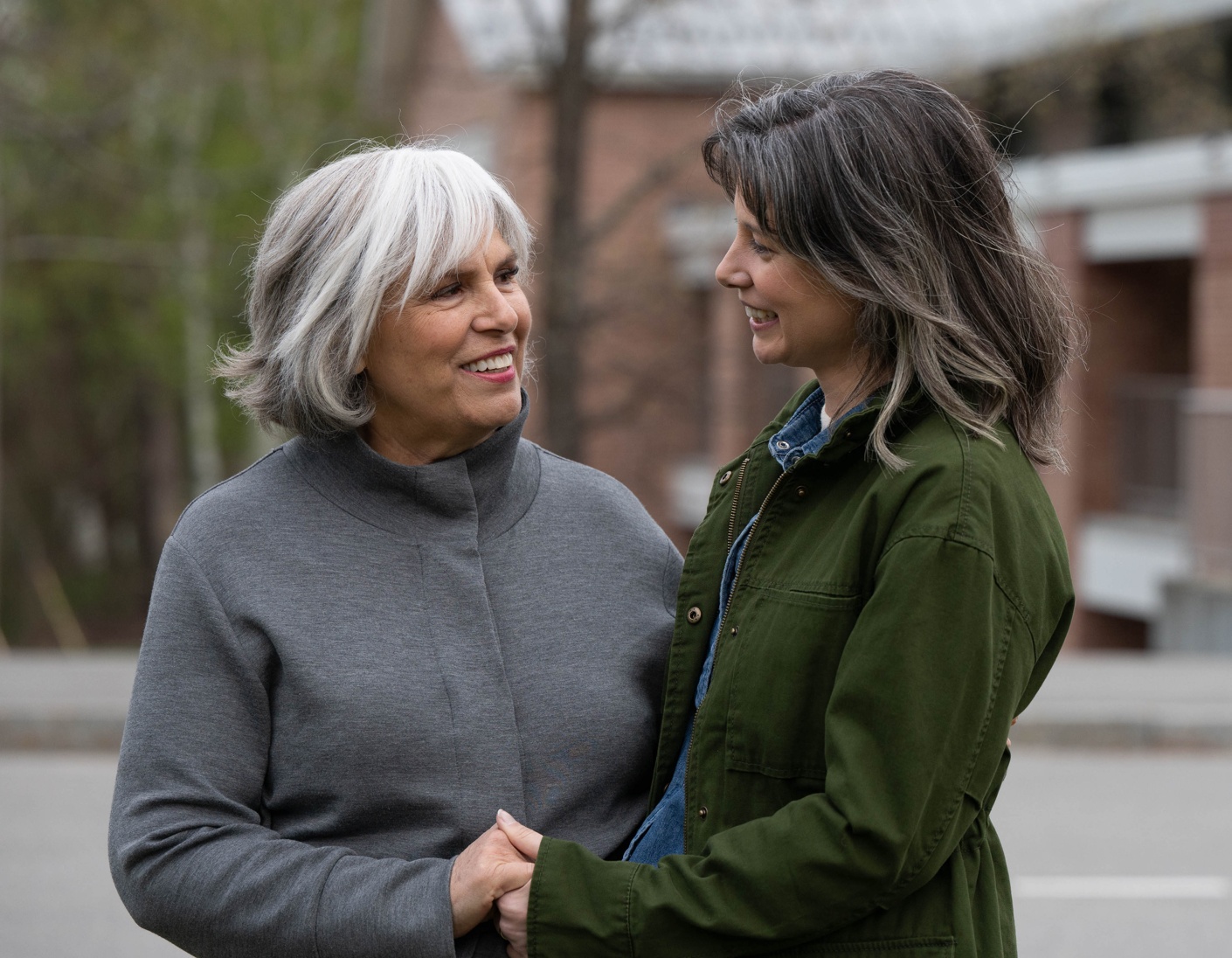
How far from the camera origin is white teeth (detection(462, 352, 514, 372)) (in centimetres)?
229

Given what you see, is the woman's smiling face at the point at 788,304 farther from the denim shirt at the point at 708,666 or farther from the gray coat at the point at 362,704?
the gray coat at the point at 362,704

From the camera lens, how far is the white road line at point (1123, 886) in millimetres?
6090

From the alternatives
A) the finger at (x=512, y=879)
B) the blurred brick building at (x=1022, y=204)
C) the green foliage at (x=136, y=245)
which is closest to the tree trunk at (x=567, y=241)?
the blurred brick building at (x=1022, y=204)

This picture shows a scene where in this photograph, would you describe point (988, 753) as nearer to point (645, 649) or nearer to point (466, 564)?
point (645, 649)

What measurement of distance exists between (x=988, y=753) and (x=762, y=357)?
1.94ft

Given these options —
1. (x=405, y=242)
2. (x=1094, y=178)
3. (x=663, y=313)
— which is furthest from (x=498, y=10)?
(x=405, y=242)

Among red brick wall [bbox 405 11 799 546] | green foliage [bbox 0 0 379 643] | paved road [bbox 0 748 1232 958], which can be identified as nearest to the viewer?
paved road [bbox 0 748 1232 958]

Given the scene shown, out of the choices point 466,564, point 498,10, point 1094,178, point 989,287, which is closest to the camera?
point 989,287

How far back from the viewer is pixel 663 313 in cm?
1400

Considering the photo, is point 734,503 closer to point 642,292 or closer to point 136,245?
point 642,292

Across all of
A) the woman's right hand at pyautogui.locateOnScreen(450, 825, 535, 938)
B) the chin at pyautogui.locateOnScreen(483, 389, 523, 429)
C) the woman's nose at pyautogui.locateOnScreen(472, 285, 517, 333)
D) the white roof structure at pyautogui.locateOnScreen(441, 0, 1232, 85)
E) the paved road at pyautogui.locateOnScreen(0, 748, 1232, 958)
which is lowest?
the paved road at pyautogui.locateOnScreen(0, 748, 1232, 958)

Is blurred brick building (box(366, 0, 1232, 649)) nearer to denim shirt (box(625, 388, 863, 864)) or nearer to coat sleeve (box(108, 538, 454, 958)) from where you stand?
denim shirt (box(625, 388, 863, 864))

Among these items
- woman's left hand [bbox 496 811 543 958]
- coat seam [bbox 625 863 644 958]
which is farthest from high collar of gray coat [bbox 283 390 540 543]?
coat seam [bbox 625 863 644 958]

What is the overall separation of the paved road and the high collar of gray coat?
368 cm
